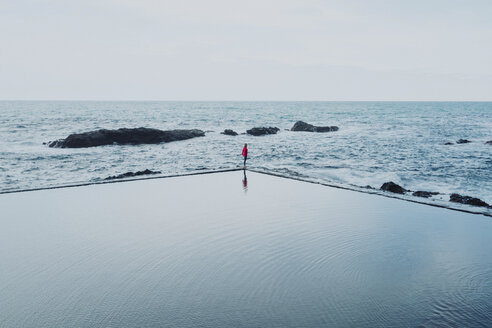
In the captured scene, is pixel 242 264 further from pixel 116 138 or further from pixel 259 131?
pixel 259 131

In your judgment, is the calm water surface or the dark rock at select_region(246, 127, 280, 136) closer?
the calm water surface

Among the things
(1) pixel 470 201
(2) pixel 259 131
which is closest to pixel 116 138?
(2) pixel 259 131

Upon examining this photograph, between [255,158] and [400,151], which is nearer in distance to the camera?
[255,158]

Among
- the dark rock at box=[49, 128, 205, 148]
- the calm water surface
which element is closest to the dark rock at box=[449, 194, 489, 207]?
the calm water surface

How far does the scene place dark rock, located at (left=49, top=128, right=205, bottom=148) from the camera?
2689 centimetres

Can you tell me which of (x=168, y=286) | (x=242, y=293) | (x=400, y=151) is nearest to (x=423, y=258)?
(x=242, y=293)

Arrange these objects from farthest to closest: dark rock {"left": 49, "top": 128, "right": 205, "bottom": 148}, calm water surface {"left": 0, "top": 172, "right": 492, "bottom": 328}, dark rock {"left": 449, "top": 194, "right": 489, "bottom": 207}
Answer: dark rock {"left": 49, "top": 128, "right": 205, "bottom": 148} < dark rock {"left": 449, "top": 194, "right": 489, "bottom": 207} < calm water surface {"left": 0, "top": 172, "right": 492, "bottom": 328}

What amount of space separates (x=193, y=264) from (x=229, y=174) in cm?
844

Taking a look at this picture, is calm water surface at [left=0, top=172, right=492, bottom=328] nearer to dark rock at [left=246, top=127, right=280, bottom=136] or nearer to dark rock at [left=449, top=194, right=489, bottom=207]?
dark rock at [left=449, top=194, right=489, bottom=207]

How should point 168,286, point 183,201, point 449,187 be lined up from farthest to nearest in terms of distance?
point 449,187 → point 183,201 → point 168,286

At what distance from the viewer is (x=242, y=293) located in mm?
4617

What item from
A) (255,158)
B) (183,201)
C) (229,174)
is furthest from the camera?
(255,158)

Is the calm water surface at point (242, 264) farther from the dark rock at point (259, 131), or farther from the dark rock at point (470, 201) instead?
the dark rock at point (259, 131)

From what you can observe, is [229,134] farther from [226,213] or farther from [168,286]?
[168,286]
